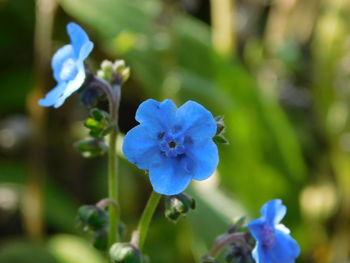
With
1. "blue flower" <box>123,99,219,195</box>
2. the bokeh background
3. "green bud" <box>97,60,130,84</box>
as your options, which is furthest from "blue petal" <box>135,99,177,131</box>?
the bokeh background

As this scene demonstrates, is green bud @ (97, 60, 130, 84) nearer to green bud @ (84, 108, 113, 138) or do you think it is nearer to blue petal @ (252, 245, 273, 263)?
green bud @ (84, 108, 113, 138)

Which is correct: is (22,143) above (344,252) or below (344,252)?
above

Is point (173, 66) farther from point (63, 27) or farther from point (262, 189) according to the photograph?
point (63, 27)

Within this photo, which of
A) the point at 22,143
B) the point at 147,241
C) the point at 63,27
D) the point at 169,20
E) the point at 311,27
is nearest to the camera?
the point at 169,20

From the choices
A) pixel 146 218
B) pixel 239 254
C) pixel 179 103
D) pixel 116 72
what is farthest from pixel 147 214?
pixel 179 103

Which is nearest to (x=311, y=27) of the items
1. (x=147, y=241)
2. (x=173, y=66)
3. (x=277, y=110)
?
(x=277, y=110)

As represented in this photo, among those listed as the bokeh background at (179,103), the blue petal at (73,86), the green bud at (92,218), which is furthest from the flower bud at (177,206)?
the bokeh background at (179,103)

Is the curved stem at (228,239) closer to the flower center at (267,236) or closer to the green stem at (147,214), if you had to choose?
the flower center at (267,236)
